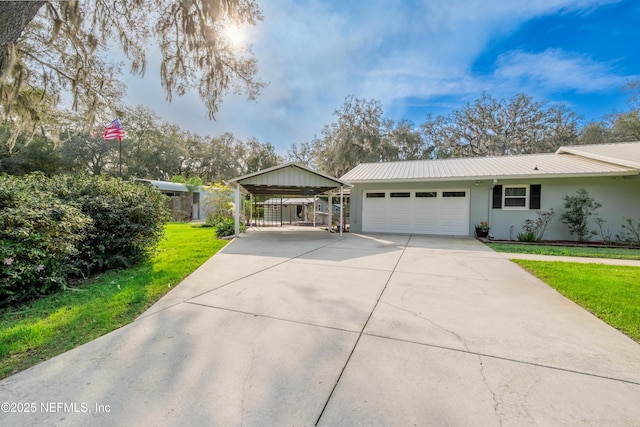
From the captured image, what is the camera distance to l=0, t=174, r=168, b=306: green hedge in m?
3.47

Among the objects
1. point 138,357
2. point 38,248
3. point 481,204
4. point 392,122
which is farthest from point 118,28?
point 392,122

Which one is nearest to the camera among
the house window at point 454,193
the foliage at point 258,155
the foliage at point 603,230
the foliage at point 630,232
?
the foliage at point 630,232

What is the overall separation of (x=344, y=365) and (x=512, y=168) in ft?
39.7

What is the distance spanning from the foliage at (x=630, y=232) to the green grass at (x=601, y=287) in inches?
206

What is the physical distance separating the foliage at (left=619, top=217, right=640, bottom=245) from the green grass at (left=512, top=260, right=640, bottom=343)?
17.2 feet

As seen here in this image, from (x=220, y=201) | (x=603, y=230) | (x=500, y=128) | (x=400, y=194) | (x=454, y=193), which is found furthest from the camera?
(x=500, y=128)

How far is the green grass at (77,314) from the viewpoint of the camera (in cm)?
252

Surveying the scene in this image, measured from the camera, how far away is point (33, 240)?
142 inches

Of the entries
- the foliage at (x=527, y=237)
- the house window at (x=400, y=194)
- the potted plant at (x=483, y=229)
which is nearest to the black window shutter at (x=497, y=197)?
the potted plant at (x=483, y=229)

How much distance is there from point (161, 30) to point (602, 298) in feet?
32.6

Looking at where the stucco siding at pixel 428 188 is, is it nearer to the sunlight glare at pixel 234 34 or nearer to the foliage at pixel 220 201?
the sunlight glare at pixel 234 34

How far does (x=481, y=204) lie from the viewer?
36.2ft

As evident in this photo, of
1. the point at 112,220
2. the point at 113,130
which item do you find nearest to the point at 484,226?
the point at 112,220

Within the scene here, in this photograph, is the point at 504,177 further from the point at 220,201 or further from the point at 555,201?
the point at 220,201
